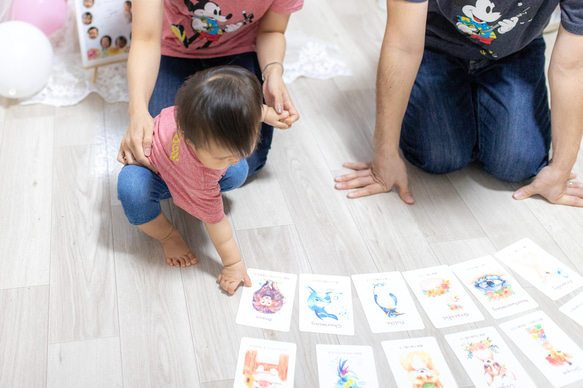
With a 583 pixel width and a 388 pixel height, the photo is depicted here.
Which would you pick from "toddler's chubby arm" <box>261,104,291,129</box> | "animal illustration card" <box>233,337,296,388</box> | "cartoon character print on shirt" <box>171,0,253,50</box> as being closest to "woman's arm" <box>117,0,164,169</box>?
"cartoon character print on shirt" <box>171,0,253,50</box>

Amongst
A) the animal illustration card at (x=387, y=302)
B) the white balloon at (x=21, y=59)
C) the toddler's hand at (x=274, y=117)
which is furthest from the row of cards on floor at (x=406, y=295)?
the white balloon at (x=21, y=59)

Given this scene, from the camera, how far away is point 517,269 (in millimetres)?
1533

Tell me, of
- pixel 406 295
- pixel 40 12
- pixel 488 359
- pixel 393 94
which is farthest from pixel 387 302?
pixel 40 12

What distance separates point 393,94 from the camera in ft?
5.32

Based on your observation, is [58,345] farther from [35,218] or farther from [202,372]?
[35,218]

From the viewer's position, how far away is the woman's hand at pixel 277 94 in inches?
59.2

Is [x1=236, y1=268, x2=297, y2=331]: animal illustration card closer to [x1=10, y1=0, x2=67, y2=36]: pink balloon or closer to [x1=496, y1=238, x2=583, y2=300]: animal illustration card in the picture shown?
[x1=496, y1=238, x2=583, y2=300]: animal illustration card

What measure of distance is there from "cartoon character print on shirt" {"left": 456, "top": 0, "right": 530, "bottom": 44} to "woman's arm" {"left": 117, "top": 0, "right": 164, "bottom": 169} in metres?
0.89

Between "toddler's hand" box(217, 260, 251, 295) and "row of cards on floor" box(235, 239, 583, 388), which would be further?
"toddler's hand" box(217, 260, 251, 295)

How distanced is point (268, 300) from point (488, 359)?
572mm

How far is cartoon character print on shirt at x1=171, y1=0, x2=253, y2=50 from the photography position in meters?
1.57

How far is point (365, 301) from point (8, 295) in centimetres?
94

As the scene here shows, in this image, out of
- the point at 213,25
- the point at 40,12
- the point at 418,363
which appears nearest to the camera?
the point at 418,363

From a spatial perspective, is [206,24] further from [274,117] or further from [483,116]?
[483,116]
